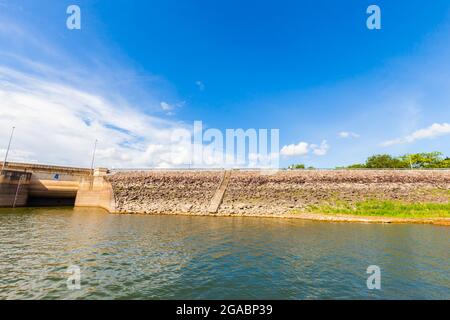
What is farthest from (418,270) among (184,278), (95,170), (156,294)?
(95,170)

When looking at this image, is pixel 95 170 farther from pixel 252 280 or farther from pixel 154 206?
pixel 252 280

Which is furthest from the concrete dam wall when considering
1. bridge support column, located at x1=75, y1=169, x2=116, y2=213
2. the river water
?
the river water

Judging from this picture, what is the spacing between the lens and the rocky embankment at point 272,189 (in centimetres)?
3906

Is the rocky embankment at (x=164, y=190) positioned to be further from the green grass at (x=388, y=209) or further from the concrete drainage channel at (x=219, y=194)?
the green grass at (x=388, y=209)

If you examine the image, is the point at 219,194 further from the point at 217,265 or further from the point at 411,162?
the point at 411,162

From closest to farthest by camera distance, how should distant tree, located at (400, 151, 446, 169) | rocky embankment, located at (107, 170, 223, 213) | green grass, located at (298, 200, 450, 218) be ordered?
1. green grass, located at (298, 200, 450, 218)
2. rocky embankment, located at (107, 170, 223, 213)
3. distant tree, located at (400, 151, 446, 169)

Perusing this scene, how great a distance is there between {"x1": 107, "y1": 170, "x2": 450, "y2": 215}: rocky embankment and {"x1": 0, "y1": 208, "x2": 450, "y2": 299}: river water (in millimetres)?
18106

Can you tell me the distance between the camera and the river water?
32.7 feet

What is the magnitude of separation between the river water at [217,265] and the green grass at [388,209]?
43.8ft

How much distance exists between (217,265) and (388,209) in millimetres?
35390

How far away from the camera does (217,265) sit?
13531mm

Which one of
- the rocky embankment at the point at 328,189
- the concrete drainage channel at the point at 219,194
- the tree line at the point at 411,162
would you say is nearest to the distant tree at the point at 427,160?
the tree line at the point at 411,162

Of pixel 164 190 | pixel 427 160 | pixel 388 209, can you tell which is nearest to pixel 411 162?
pixel 427 160

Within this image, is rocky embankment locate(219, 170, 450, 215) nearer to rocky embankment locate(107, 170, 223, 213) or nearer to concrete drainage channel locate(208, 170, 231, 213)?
concrete drainage channel locate(208, 170, 231, 213)
